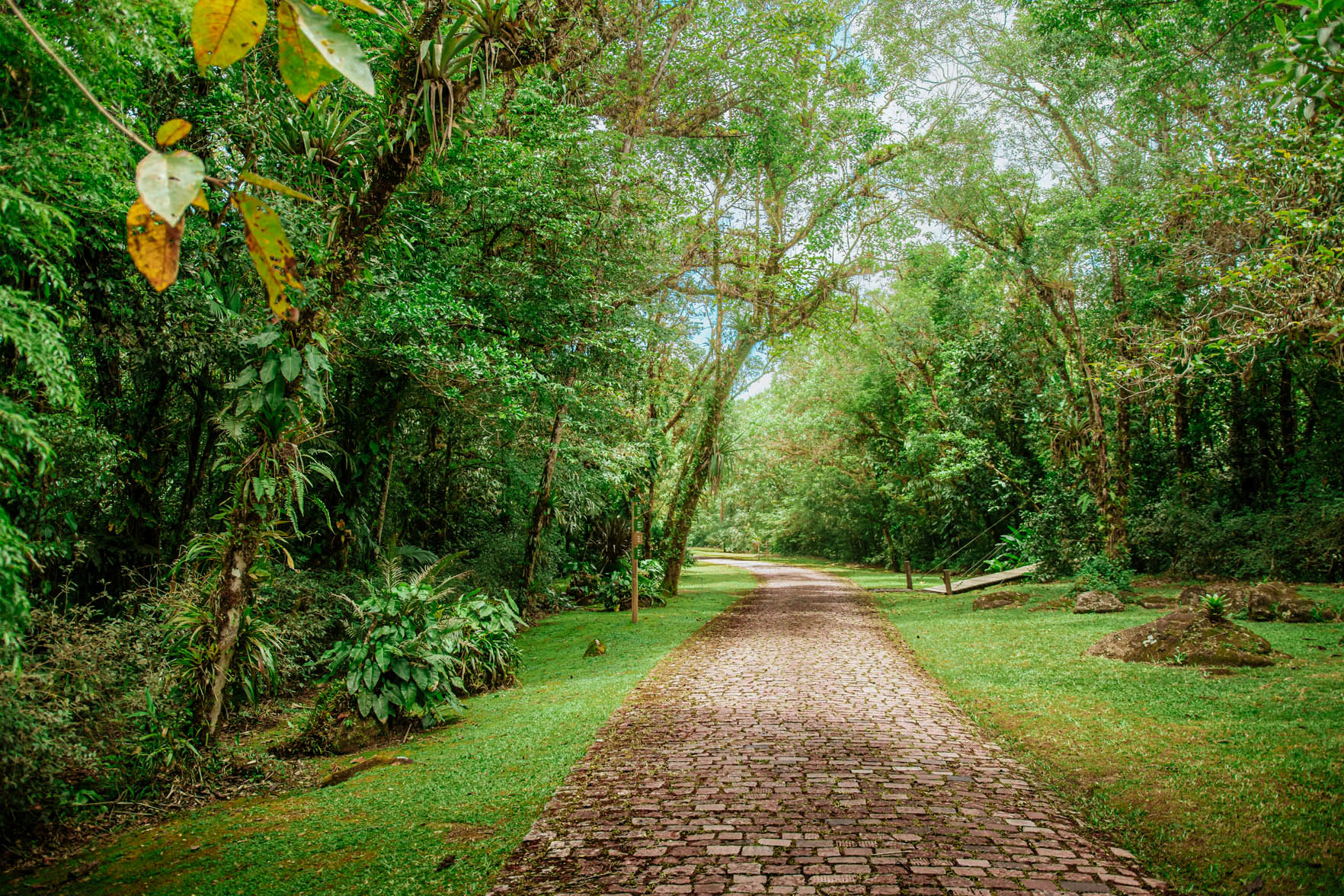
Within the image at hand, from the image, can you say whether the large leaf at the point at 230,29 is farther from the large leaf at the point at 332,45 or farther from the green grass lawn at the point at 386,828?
the green grass lawn at the point at 386,828

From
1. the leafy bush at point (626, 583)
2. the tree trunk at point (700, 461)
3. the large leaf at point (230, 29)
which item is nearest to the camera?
the large leaf at point (230, 29)

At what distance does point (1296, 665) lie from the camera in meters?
6.82

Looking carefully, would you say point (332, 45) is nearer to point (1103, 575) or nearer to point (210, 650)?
point (210, 650)

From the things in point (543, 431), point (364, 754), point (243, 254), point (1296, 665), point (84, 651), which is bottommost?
point (364, 754)

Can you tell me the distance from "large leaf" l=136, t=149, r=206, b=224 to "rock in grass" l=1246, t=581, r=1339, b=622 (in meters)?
12.0

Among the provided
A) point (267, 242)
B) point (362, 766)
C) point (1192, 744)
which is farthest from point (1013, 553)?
point (267, 242)

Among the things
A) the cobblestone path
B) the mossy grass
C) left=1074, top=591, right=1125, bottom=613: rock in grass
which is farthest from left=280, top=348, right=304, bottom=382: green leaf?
left=1074, top=591, right=1125, bottom=613: rock in grass

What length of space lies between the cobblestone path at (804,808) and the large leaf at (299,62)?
138 inches

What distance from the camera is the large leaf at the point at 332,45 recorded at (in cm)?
84

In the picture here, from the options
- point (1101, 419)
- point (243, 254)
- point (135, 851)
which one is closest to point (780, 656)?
point (135, 851)

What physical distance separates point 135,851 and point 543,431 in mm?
9253

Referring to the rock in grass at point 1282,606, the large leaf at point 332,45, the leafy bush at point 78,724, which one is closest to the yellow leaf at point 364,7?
the large leaf at point 332,45

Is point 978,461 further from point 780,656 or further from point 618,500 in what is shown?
point 780,656

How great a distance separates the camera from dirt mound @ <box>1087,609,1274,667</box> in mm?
7238
